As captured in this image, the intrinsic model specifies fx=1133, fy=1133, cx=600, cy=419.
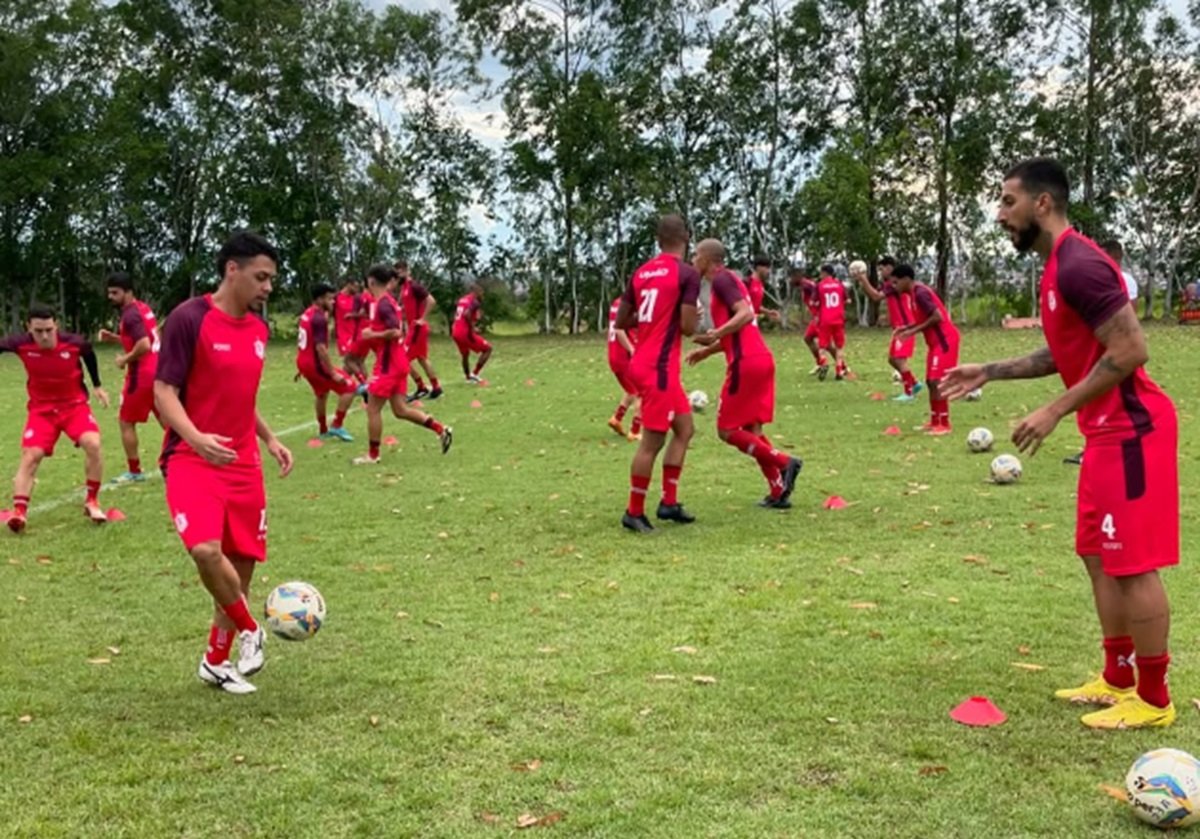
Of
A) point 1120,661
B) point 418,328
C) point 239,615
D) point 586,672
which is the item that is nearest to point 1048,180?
point 1120,661

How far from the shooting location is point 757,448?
9508mm

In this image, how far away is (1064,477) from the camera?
34.6ft

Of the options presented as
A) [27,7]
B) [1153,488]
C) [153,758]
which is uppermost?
[27,7]

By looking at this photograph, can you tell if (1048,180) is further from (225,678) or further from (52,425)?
(52,425)

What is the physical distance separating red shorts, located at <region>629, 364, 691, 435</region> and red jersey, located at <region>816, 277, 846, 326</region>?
12.0m

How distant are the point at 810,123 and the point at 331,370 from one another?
116ft

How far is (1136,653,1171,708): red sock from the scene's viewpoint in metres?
4.60

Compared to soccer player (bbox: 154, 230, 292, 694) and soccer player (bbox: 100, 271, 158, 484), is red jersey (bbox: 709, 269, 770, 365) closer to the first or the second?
soccer player (bbox: 154, 230, 292, 694)

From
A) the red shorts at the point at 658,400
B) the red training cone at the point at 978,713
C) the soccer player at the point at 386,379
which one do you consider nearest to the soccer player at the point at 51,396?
the soccer player at the point at 386,379

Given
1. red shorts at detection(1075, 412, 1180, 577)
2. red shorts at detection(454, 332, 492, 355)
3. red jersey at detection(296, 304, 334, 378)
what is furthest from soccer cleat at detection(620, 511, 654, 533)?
red shorts at detection(454, 332, 492, 355)

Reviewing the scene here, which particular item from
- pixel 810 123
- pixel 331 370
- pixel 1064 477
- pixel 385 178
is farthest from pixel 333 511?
pixel 810 123

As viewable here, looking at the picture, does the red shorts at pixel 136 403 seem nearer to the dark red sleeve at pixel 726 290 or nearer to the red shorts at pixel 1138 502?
the dark red sleeve at pixel 726 290

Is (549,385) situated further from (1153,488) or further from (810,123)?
(810,123)

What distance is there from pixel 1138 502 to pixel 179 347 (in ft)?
13.7
